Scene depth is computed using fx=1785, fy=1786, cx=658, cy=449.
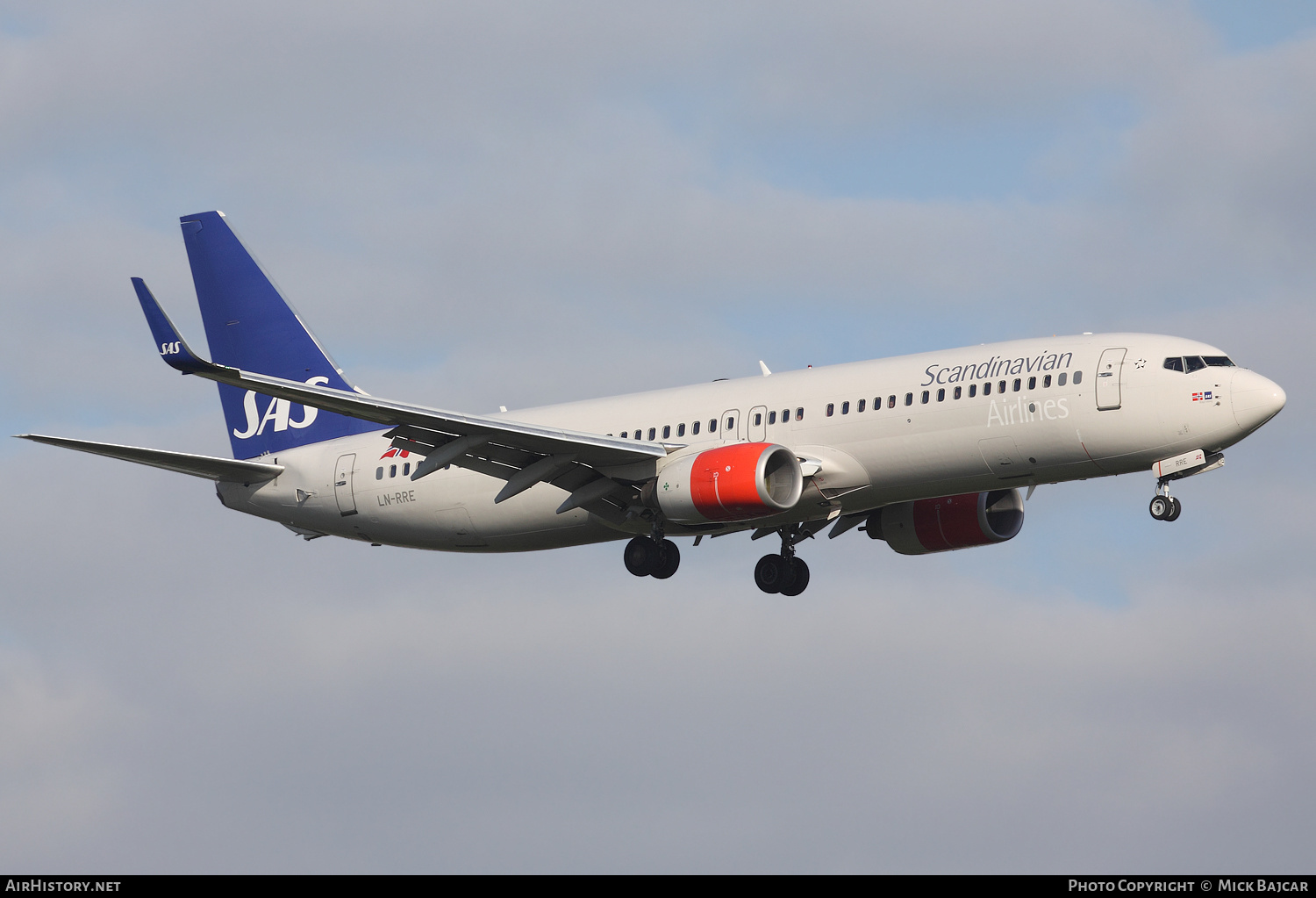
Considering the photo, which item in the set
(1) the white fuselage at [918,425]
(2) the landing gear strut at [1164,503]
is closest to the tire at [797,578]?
(1) the white fuselage at [918,425]

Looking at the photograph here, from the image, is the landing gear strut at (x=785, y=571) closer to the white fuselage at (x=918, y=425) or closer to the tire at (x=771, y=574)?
the tire at (x=771, y=574)

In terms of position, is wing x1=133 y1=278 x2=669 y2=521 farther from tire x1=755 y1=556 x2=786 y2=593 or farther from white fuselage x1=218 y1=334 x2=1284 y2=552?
tire x1=755 y1=556 x2=786 y2=593

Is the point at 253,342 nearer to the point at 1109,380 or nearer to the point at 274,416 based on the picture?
the point at 274,416

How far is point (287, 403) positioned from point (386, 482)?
5370 millimetres

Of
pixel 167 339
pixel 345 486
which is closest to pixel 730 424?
pixel 345 486

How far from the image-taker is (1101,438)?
40.8 m

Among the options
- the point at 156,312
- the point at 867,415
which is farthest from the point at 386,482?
the point at 867,415

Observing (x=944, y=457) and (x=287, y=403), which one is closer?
(x=944, y=457)

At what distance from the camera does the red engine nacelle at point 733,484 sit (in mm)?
42188

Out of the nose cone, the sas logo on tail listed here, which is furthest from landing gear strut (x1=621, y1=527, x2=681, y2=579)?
the nose cone

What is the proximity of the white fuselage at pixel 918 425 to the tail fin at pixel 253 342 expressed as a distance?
5247 mm

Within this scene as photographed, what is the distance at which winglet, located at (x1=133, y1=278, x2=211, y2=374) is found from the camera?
37.7m

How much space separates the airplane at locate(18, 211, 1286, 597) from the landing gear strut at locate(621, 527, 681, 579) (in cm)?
5
